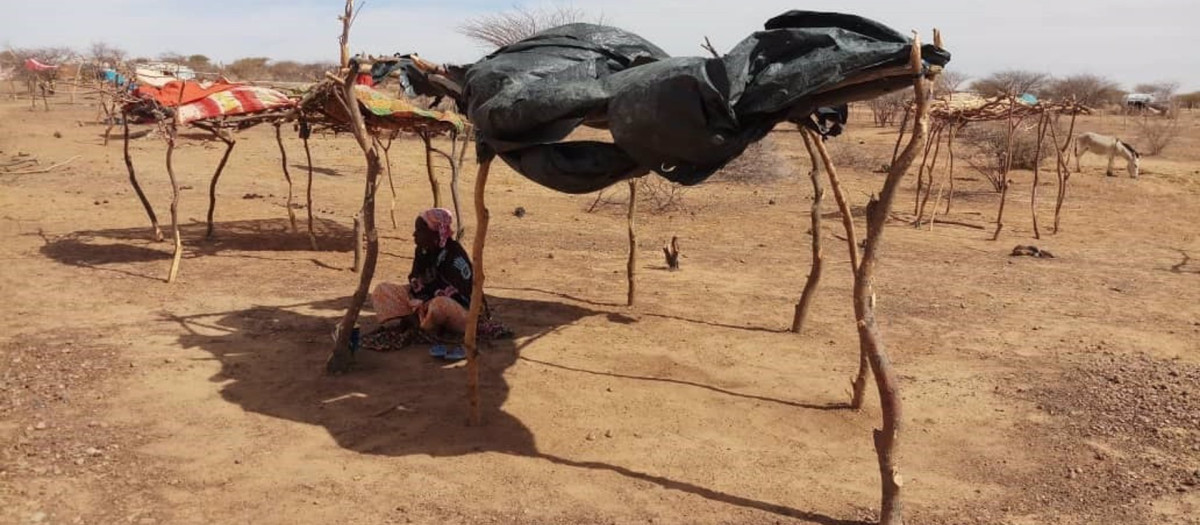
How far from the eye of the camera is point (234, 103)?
9266 mm

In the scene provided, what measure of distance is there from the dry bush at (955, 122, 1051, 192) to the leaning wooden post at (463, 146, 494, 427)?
590 inches

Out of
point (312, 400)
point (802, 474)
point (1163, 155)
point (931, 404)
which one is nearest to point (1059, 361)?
point (931, 404)

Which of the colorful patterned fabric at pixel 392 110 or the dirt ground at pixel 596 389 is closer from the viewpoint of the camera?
the dirt ground at pixel 596 389

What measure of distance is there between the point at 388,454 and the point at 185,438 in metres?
1.18

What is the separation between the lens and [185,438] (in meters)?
5.00

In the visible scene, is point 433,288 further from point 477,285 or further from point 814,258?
point 814,258

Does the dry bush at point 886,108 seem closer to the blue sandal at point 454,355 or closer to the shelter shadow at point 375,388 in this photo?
the shelter shadow at point 375,388

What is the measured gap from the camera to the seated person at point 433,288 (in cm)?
667

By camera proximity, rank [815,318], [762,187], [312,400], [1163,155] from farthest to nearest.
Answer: [1163,155]
[762,187]
[815,318]
[312,400]

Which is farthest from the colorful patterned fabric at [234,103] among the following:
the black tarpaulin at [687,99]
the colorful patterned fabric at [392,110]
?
the black tarpaulin at [687,99]

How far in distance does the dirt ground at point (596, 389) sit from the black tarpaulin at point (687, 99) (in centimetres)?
165

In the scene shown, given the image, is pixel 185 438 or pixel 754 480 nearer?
pixel 754 480

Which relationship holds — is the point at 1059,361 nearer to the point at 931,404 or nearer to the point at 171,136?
the point at 931,404

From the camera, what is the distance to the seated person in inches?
263
